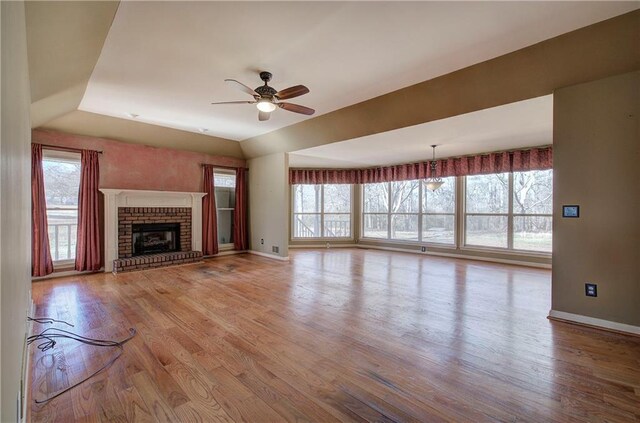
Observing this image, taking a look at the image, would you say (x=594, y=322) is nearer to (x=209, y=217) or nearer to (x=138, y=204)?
(x=209, y=217)

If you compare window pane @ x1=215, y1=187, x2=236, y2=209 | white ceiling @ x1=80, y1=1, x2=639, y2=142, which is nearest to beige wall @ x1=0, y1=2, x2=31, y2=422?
white ceiling @ x1=80, y1=1, x2=639, y2=142

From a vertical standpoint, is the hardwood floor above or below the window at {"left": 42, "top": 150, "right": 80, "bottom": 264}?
below

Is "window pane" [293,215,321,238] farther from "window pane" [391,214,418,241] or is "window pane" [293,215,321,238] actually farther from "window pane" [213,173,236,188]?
"window pane" [391,214,418,241]

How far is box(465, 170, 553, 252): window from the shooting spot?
5.71 metres

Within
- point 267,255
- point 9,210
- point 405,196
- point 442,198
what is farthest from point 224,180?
point 9,210

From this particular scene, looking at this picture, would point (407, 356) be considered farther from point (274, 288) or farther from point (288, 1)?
point (288, 1)

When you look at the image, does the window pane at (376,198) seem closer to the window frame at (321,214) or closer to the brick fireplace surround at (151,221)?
the window frame at (321,214)

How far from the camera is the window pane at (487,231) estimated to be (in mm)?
6207

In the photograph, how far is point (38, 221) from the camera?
4367mm

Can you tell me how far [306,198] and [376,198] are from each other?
2.06 metres

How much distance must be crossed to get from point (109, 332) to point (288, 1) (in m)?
3.29

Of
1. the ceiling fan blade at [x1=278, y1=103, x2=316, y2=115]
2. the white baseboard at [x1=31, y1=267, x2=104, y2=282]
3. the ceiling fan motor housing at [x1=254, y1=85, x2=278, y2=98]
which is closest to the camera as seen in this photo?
the ceiling fan motor housing at [x1=254, y1=85, x2=278, y2=98]

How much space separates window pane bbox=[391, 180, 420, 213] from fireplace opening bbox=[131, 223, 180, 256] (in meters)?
5.55

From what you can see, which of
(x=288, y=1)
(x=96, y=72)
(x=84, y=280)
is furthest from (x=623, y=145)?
(x=84, y=280)
